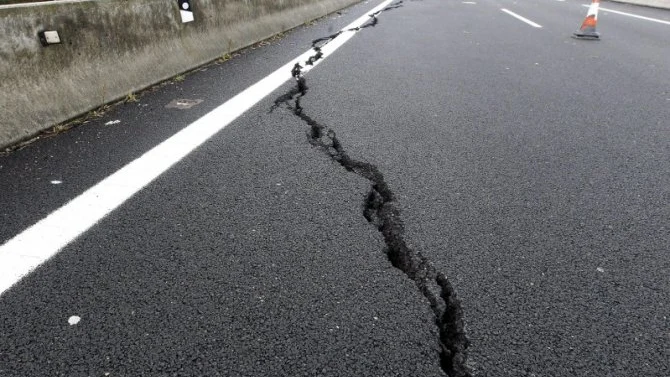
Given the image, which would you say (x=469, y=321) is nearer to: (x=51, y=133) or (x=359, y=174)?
(x=359, y=174)

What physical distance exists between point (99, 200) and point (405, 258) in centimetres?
152

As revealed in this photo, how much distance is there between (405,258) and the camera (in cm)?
202

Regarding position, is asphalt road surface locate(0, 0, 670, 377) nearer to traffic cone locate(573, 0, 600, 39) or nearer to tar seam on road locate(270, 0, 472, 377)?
tar seam on road locate(270, 0, 472, 377)

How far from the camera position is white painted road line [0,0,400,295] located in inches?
74.6

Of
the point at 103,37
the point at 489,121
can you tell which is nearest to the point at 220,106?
the point at 103,37

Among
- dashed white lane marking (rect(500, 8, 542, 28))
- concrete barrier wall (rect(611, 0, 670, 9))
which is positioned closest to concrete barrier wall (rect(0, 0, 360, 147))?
dashed white lane marking (rect(500, 8, 542, 28))

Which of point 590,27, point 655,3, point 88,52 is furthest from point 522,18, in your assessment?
point 88,52

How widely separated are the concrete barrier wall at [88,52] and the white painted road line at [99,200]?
0.84 m

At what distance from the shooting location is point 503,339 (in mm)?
1594

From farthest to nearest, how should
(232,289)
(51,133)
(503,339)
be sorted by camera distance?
(51,133) < (232,289) < (503,339)

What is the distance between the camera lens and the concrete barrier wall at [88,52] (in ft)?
9.57

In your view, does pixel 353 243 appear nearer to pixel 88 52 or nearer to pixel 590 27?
pixel 88 52

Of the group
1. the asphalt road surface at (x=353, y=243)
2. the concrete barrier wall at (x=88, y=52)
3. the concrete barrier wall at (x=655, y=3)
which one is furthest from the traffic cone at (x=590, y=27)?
the concrete barrier wall at (x=655, y=3)

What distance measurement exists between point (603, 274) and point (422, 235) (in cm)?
74
